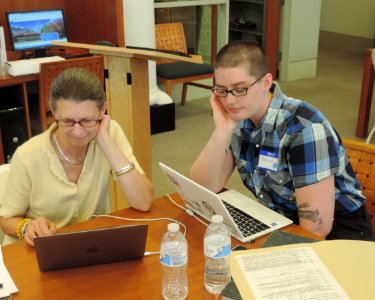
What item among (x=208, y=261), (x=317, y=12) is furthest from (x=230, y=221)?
(x=317, y=12)

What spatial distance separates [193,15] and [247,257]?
15.6 feet

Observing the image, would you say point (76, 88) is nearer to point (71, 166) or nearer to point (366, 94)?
point (71, 166)

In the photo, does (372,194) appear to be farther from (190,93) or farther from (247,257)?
(190,93)

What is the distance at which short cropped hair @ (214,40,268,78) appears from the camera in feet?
5.80

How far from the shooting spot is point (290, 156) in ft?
5.77

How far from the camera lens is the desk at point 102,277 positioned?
135 cm

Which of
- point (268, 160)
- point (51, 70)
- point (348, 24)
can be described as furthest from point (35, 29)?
point (348, 24)

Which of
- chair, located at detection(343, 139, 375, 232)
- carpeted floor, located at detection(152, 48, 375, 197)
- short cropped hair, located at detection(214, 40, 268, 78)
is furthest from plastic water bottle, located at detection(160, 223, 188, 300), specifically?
carpeted floor, located at detection(152, 48, 375, 197)

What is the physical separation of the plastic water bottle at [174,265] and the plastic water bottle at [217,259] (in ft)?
0.20

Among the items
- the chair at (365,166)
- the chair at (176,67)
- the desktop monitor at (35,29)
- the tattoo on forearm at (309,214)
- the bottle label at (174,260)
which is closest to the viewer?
the bottle label at (174,260)

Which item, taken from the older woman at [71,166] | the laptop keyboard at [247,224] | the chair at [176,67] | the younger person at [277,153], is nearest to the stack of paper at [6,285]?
the older woman at [71,166]

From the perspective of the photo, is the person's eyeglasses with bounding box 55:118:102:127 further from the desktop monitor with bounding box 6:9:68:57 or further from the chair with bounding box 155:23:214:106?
the chair with bounding box 155:23:214:106

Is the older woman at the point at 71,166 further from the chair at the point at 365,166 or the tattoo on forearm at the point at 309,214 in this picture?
the chair at the point at 365,166

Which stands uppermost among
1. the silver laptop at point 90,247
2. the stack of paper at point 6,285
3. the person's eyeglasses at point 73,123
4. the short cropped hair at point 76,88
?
the short cropped hair at point 76,88
